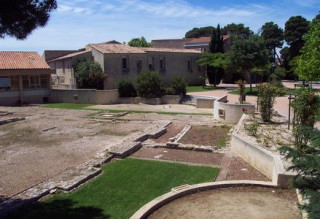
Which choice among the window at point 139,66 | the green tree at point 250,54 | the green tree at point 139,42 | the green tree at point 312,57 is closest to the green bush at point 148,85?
the window at point 139,66

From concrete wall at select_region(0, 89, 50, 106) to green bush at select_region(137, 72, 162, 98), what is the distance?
409 inches

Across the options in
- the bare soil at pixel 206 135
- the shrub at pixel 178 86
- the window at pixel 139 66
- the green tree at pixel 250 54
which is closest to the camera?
the bare soil at pixel 206 135

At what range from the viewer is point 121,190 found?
9508mm

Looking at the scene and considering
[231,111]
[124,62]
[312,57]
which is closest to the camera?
[231,111]

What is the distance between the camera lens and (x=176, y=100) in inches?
1238

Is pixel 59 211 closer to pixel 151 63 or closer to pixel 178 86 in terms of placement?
pixel 178 86

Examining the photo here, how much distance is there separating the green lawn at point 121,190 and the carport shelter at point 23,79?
23170 mm

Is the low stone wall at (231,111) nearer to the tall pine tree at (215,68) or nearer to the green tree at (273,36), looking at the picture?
the tall pine tree at (215,68)

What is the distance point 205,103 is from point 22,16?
22.2 m

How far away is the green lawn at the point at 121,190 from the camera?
815 centimetres

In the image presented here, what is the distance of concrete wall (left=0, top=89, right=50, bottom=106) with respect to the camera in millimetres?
31062

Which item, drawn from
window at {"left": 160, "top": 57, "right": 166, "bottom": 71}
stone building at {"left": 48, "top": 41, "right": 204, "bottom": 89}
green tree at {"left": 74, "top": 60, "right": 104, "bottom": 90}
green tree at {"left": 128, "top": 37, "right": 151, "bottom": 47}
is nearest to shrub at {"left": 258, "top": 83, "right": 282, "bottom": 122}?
green tree at {"left": 74, "top": 60, "right": 104, "bottom": 90}

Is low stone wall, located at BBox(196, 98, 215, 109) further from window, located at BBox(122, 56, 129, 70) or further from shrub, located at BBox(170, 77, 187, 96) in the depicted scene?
window, located at BBox(122, 56, 129, 70)

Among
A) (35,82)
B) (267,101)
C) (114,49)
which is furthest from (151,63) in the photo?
(267,101)
